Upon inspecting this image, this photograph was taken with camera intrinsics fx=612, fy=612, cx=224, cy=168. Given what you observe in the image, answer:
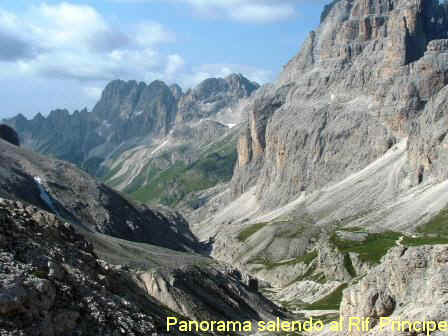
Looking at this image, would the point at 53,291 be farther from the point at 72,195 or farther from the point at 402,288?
the point at 72,195

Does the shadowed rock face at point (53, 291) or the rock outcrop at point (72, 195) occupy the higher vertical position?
the rock outcrop at point (72, 195)

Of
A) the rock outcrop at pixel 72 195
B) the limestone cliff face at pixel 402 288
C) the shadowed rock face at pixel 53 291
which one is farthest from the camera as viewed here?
the rock outcrop at pixel 72 195

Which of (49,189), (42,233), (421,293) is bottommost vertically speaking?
(421,293)

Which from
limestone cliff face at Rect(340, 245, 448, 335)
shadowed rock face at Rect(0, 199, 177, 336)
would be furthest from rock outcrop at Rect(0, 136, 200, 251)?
limestone cliff face at Rect(340, 245, 448, 335)

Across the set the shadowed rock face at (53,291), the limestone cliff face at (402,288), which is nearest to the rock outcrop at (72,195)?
the shadowed rock face at (53,291)

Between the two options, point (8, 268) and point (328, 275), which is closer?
point (8, 268)

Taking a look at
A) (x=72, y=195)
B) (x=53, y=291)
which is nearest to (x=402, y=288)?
(x=53, y=291)

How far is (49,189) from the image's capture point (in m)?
147

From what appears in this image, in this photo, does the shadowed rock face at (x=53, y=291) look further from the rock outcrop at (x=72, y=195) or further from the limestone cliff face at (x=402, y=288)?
the rock outcrop at (x=72, y=195)

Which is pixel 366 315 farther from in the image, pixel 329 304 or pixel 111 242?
pixel 329 304

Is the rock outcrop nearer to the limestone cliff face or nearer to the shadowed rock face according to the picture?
the shadowed rock face

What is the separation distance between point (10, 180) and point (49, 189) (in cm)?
1708

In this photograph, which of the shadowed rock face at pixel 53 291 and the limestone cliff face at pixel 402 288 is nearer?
the shadowed rock face at pixel 53 291

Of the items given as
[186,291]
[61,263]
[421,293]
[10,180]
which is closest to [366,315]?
[421,293]
